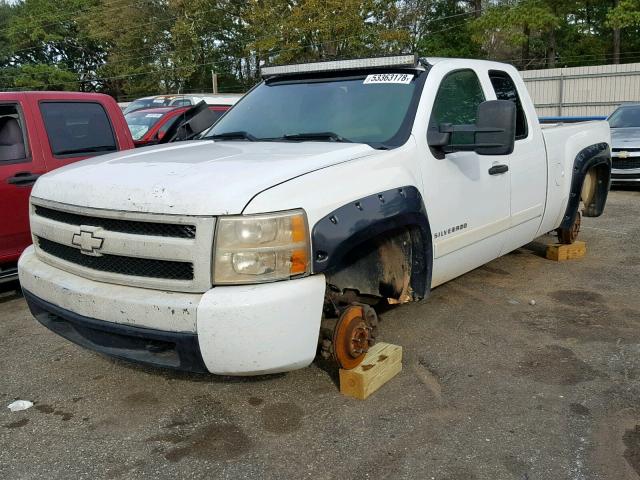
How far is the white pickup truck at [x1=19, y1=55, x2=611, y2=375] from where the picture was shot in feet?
9.24

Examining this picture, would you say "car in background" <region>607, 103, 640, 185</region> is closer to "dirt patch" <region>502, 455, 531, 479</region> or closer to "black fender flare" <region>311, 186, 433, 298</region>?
"black fender flare" <region>311, 186, 433, 298</region>

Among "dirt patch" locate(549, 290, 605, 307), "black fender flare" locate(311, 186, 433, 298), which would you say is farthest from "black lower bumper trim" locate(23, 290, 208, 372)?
"dirt patch" locate(549, 290, 605, 307)

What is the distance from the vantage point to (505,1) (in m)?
35.7

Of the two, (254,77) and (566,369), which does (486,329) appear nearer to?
(566,369)

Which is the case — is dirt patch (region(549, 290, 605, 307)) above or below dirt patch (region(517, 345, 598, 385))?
below

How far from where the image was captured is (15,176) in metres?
5.32

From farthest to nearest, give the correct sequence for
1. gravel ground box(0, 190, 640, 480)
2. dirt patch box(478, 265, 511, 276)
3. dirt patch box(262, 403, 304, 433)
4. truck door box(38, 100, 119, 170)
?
dirt patch box(478, 265, 511, 276) < truck door box(38, 100, 119, 170) < dirt patch box(262, 403, 304, 433) < gravel ground box(0, 190, 640, 480)

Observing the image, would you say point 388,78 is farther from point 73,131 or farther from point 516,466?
point 73,131

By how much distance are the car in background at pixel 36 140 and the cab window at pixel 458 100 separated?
3.32 metres

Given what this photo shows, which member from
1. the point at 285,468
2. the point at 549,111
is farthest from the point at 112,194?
the point at 549,111

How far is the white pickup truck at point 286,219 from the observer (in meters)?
2.82

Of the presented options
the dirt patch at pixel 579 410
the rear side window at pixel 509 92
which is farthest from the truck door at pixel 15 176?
the dirt patch at pixel 579 410

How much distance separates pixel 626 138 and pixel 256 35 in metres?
29.8

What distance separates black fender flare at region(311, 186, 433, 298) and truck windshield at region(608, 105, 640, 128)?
10.1 m
